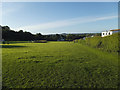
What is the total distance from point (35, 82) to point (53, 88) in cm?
73

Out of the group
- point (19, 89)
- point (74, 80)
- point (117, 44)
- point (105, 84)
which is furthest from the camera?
point (117, 44)

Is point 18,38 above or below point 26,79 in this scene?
above

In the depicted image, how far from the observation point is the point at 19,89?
2.42 meters

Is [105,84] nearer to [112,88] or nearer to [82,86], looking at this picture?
[112,88]

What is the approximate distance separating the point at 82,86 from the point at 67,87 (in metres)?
0.49

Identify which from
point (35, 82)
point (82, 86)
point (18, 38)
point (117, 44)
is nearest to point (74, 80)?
point (82, 86)

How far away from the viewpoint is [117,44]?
6.98m

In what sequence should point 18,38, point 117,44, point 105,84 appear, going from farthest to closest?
1. point 18,38
2. point 117,44
3. point 105,84

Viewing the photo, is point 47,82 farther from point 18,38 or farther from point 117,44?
point 18,38

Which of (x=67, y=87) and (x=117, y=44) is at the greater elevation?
(x=117, y=44)

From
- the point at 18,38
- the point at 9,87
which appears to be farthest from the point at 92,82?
the point at 18,38

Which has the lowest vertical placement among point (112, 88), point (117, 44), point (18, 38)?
point (112, 88)

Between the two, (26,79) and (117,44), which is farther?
(117,44)

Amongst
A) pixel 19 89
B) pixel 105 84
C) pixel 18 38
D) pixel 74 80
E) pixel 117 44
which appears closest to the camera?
pixel 19 89
